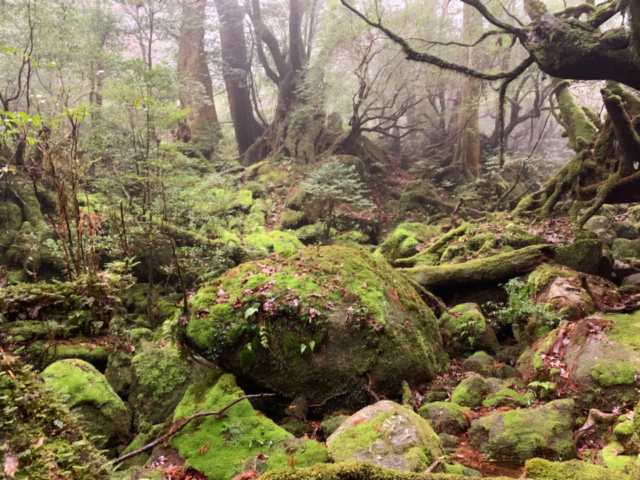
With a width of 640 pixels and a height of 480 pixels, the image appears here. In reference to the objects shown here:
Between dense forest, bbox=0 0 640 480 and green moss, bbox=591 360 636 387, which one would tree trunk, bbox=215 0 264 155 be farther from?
green moss, bbox=591 360 636 387

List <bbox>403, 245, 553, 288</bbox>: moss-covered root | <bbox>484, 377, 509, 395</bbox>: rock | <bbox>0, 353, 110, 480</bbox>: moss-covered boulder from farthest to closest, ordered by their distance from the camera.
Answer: <bbox>403, 245, 553, 288</bbox>: moss-covered root < <bbox>484, 377, 509, 395</bbox>: rock < <bbox>0, 353, 110, 480</bbox>: moss-covered boulder

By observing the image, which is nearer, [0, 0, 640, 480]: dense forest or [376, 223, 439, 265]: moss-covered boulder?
[0, 0, 640, 480]: dense forest

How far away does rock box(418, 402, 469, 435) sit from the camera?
3883 mm

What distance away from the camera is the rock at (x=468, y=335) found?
611 cm

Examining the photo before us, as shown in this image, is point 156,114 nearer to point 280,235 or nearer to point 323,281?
point 280,235

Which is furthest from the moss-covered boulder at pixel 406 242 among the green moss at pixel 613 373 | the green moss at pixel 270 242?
the green moss at pixel 613 373

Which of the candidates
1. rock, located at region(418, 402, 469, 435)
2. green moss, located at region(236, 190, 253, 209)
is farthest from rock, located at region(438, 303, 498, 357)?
green moss, located at region(236, 190, 253, 209)

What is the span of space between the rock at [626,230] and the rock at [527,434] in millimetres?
9132

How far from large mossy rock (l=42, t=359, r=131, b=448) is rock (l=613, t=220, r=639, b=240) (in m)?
13.0

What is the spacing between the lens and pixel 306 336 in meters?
4.41

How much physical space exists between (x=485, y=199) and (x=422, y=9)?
413 inches

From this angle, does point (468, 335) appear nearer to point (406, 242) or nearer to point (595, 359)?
point (595, 359)

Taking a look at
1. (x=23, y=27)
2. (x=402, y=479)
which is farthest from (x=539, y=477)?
(x=23, y=27)

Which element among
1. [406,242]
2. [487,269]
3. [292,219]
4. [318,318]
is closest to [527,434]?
[318,318]
